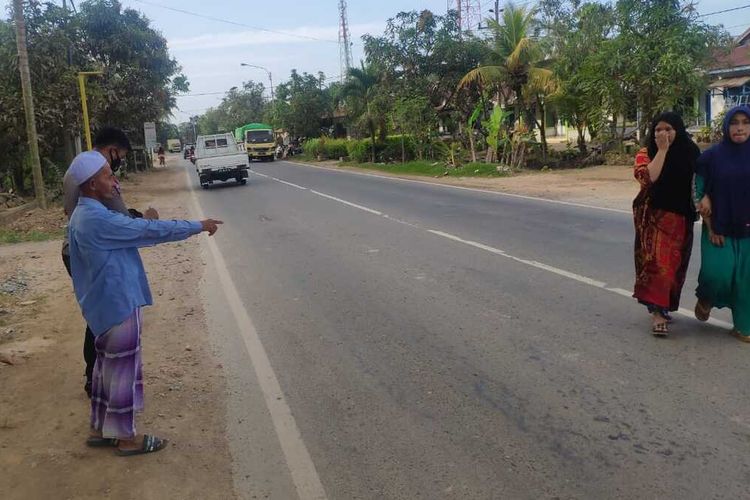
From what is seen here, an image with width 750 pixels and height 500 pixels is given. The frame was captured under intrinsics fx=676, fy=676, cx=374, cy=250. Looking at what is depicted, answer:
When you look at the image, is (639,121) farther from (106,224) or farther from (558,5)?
(106,224)

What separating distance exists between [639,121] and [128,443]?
22.4m

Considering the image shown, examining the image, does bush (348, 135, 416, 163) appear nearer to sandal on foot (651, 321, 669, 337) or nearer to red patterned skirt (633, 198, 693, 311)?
red patterned skirt (633, 198, 693, 311)

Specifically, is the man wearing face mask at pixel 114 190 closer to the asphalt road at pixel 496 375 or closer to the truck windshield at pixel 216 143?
the asphalt road at pixel 496 375

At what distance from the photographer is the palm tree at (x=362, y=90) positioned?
33.9 m

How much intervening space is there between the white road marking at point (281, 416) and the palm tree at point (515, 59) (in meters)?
19.2

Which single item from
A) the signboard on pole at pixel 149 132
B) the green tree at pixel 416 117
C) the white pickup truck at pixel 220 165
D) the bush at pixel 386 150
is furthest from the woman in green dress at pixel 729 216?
the signboard on pole at pixel 149 132

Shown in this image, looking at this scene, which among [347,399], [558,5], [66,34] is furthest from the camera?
[558,5]

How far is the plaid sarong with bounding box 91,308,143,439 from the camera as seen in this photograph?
146 inches

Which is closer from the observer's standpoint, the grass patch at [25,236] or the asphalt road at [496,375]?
the asphalt road at [496,375]

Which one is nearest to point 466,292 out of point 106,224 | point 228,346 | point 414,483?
point 228,346

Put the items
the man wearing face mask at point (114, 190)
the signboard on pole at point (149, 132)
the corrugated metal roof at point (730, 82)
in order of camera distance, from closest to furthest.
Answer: the man wearing face mask at point (114, 190), the corrugated metal roof at point (730, 82), the signboard on pole at point (149, 132)

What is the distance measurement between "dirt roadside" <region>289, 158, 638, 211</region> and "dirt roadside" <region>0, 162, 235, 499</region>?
9952 mm

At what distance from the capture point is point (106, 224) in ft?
11.7

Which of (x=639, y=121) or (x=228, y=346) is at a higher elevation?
(x=639, y=121)
